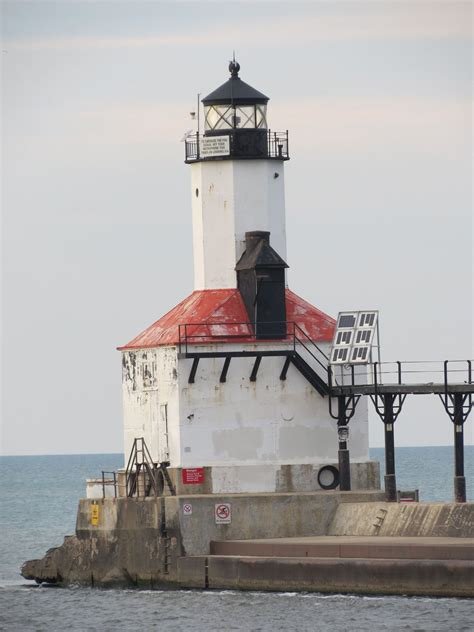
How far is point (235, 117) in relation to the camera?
55.6 metres

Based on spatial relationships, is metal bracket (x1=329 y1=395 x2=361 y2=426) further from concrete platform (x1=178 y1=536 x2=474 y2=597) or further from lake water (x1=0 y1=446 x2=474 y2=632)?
lake water (x1=0 y1=446 x2=474 y2=632)

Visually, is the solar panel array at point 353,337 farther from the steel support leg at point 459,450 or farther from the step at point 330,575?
the step at point 330,575

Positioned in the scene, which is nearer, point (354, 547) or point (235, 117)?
point (354, 547)

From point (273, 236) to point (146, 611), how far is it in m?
10.9

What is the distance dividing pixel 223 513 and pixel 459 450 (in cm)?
557

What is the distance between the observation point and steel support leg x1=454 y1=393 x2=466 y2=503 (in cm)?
5072

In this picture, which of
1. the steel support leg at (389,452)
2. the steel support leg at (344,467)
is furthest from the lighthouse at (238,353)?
the steel support leg at (389,452)

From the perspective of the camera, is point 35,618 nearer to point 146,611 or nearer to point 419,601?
point 146,611

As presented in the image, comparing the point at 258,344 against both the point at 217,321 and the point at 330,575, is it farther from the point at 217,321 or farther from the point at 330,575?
the point at 330,575

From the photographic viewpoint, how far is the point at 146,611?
49.3 metres

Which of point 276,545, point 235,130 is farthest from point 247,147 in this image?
point 276,545

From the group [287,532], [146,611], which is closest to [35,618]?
[146,611]

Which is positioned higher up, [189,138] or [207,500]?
[189,138]

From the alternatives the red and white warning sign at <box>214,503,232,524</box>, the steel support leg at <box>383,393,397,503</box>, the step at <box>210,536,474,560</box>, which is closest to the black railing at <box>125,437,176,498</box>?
the red and white warning sign at <box>214,503,232,524</box>
